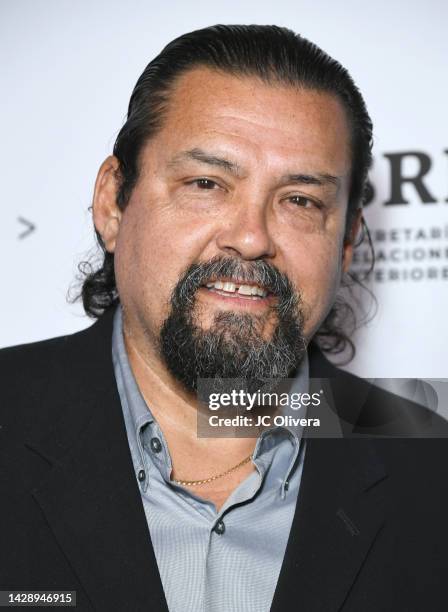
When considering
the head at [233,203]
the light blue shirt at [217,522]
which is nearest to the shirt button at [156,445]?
the light blue shirt at [217,522]

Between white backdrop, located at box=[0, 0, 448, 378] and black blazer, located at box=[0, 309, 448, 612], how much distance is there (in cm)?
52

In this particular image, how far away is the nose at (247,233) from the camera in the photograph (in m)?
1.72

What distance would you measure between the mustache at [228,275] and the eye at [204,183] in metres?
0.16

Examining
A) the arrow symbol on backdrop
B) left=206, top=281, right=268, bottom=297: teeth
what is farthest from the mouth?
the arrow symbol on backdrop

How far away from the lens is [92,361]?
1861 millimetres

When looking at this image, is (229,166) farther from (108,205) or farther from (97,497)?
(97,497)

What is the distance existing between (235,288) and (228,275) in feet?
0.14

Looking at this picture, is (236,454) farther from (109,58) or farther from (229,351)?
(109,58)

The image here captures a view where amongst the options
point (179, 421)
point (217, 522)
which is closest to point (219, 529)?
point (217, 522)

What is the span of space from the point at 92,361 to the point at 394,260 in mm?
941

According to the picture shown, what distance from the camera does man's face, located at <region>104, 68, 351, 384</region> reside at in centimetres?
177

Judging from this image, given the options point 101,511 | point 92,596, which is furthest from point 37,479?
point 92,596

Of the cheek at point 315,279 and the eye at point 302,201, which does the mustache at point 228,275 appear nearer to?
the cheek at point 315,279

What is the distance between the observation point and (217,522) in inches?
66.2
